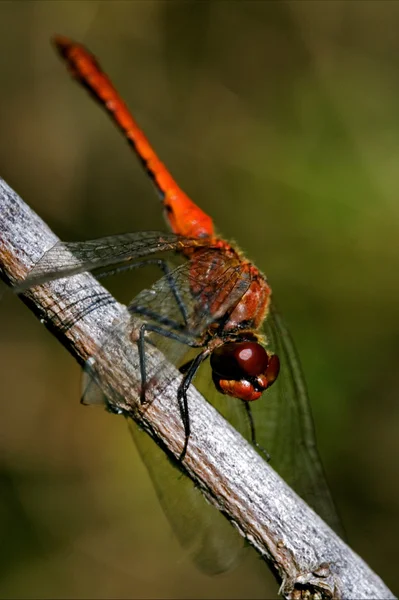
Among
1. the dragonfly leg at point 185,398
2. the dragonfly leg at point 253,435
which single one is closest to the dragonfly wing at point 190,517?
the dragonfly leg at point 253,435

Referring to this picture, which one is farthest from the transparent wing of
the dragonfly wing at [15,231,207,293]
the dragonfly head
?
the dragonfly wing at [15,231,207,293]

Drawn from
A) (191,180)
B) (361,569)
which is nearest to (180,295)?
(361,569)

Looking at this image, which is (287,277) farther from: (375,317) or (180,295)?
(180,295)

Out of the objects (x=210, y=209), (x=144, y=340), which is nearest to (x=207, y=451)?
(x=144, y=340)

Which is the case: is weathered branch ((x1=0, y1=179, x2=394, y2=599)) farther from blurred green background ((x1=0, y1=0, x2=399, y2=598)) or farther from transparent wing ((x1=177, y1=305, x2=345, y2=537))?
blurred green background ((x1=0, y1=0, x2=399, y2=598))

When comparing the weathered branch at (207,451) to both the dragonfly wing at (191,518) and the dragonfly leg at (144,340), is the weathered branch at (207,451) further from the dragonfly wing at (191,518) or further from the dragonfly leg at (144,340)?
the dragonfly wing at (191,518)

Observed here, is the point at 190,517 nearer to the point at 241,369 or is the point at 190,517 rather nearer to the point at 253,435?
the point at 253,435

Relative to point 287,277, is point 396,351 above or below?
below
